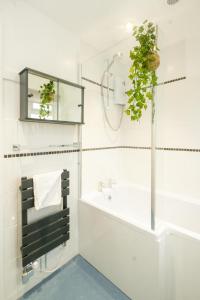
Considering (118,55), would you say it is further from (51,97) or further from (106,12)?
(51,97)

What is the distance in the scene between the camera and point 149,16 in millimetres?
1584

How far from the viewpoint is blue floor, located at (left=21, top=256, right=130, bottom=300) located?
4.83 ft

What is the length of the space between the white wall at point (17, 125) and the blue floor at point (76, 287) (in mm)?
106

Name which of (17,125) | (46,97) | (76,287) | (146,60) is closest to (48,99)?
(46,97)

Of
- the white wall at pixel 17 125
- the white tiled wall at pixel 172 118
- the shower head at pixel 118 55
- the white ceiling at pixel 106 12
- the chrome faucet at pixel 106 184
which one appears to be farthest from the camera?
the chrome faucet at pixel 106 184

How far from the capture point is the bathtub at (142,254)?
48.7 inches

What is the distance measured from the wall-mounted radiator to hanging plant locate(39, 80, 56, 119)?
1.86ft

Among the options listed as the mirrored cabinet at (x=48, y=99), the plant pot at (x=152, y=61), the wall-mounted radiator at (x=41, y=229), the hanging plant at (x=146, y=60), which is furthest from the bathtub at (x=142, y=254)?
the plant pot at (x=152, y=61)

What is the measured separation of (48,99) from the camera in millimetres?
1577

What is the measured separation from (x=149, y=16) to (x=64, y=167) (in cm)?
161

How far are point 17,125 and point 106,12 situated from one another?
1.26 metres

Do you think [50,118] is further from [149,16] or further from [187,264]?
[187,264]

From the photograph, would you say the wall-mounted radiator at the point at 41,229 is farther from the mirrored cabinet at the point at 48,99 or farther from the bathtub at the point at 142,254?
the mirrored cabinet at the point at 48,99

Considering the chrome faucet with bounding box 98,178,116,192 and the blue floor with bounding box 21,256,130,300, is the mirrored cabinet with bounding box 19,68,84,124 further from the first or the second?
the blue floor with bounding box 21,256,130,300
